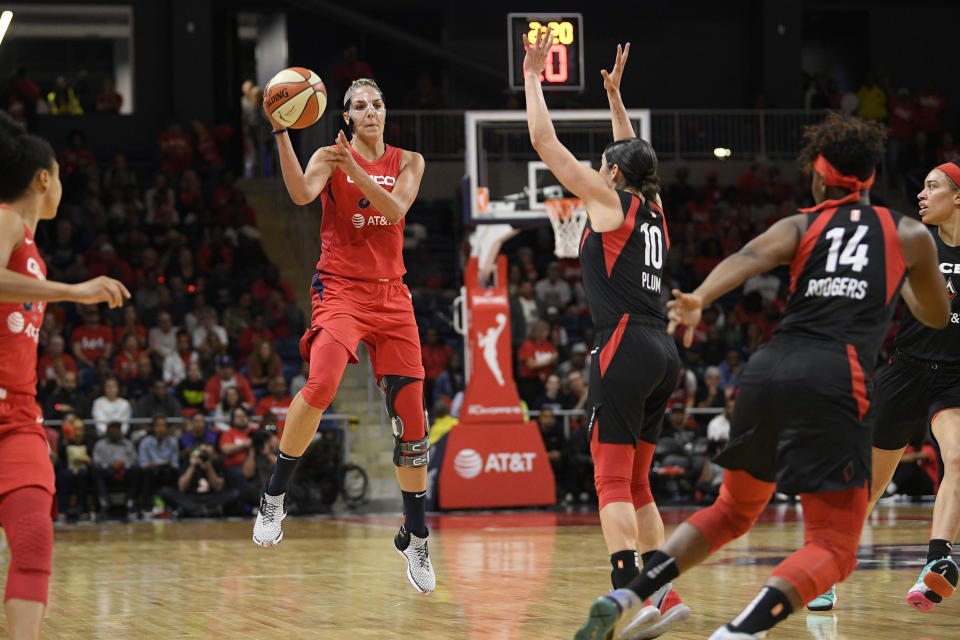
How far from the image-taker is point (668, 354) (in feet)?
17.7

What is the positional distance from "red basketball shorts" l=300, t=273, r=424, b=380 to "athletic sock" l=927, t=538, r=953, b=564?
273cm

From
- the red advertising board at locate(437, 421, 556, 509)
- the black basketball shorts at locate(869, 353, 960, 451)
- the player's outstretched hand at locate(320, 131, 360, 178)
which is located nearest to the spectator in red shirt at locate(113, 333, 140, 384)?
the red advertising board at locate(437, 421, 556, 509)

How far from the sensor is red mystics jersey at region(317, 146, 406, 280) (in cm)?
658

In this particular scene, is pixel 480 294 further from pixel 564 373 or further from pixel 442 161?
pixel 442 161

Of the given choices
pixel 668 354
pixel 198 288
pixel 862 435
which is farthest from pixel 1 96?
pixel 862 435

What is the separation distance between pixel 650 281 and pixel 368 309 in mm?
1740

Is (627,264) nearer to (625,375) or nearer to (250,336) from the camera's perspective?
(625,375)

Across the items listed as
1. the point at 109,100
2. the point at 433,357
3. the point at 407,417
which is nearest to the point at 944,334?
the point at 407,417

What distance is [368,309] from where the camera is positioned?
21.5ft

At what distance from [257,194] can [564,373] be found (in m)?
8.33

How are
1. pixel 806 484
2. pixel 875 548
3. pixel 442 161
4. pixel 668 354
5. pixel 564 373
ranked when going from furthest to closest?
pixel 442 161 → pixel 564 373 → pixel 875 548 → pixel 668 354 → pixel 806 484

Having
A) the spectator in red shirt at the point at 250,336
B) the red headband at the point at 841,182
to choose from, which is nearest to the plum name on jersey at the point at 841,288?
the red headband at the point at 841,182

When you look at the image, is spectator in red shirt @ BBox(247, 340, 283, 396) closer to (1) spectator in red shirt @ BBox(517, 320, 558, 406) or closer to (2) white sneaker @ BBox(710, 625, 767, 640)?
(1) spectator in red shirt @ BBox(517, 320, 558, 406)

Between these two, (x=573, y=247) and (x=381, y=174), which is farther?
(x=573, y=247)
